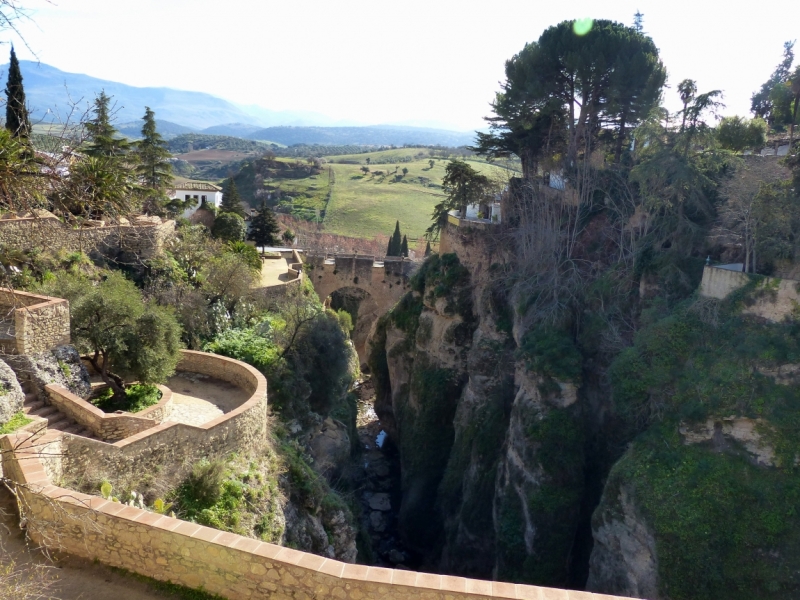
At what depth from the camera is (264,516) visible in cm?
1185

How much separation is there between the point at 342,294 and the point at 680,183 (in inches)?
993

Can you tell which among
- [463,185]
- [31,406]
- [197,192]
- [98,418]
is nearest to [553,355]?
[463,185]

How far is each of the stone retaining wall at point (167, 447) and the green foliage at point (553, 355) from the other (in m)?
9.68

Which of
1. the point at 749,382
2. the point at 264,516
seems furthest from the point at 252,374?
the point at 749,382

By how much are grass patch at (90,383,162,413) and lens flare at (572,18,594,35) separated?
22621mm

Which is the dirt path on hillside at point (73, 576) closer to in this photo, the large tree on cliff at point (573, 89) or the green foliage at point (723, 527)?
the green foliage at point (723, 527)

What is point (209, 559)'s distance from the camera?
6.56 m

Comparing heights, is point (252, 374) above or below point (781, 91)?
below

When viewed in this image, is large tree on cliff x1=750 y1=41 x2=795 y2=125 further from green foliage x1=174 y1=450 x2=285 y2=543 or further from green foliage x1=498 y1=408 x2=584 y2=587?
green foliage x1=174 y1=450 x2=285 y2=543

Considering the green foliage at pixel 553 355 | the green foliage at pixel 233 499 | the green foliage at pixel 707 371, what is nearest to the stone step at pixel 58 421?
the green foliage at pixel 233 499

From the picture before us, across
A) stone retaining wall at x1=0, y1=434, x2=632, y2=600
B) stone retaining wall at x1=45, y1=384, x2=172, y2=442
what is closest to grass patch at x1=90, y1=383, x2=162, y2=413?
stone retaining wall at x1=45, y1=384, x2=172, y2=442

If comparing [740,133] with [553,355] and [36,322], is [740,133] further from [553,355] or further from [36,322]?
[36,322]

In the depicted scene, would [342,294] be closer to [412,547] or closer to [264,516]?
[412,547]

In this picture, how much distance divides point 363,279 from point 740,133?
72.9 feet
